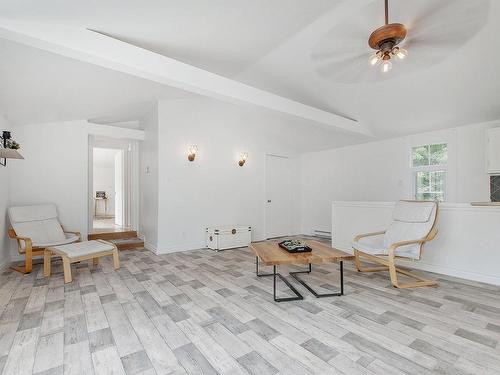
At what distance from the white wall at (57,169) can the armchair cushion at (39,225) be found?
391 millimetres

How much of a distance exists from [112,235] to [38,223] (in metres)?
1.48

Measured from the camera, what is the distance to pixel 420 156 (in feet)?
16.3

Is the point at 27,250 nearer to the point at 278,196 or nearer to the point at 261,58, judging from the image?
the point at 261,58

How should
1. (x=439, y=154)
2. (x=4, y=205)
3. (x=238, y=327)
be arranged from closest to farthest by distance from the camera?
(x=238, y=327), (x=4, y=205), (x=439, y=154)

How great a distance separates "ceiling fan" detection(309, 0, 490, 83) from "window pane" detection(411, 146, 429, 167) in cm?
251

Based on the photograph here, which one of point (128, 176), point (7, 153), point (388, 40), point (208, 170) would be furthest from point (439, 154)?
point (7, 153)

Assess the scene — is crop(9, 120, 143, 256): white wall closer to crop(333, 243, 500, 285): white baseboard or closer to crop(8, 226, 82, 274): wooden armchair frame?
crop(8, 226, 82, 274): wooden armchair frame

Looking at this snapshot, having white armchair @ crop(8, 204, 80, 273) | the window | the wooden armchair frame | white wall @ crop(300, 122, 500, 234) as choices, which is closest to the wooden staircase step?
white armchair @ crop(8, 204, 80, 273)

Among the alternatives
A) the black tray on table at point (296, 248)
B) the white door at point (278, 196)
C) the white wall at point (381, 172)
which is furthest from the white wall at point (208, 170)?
the black tray on table at point (296, 248)

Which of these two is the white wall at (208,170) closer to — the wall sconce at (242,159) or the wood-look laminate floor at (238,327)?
the wall sconce at (242,159)

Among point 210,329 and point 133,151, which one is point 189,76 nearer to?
point 210,329

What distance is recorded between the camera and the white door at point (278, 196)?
607 cm

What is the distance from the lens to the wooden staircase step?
500 cm

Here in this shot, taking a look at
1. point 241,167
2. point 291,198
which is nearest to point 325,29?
point 241,167
